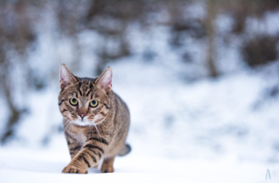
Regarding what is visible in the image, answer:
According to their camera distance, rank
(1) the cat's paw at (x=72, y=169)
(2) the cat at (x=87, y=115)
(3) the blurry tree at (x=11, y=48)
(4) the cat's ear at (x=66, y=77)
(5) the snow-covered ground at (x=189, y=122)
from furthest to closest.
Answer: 1. (3) the blurry tree at (x=11, y=48)
2. (5) the snow-covered ground at (x=189, y=122)
3. (4) the cat's ear at (x=66, y=77)
4. (2) the cat at (x=87, y=115)
5. (1) the cat's paw at (x=72, y=169)

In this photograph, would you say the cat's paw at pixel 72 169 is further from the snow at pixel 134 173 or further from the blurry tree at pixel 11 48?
the blurry tree at pixel 11 48

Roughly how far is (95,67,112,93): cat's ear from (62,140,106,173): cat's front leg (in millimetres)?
539

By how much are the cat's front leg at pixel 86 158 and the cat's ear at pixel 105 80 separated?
21.2 inches

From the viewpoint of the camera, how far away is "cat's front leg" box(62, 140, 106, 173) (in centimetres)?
258

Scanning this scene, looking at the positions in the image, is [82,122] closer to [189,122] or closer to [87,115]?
[87,115]

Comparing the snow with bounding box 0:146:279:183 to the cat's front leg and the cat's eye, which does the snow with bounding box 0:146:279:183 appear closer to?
the cat's front leg

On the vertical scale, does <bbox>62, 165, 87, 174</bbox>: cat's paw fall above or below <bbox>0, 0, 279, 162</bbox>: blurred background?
below

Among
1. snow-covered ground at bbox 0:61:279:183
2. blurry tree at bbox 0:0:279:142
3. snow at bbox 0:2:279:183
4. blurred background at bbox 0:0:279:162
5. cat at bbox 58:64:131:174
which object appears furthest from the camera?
blurry tree at bbox 0:0:279:142

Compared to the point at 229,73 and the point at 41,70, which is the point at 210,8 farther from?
the point at 41,70

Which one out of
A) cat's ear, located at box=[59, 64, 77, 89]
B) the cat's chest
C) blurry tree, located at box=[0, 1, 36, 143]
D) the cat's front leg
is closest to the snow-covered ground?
blurry tree, located at box=[0, 1, 36, 143]

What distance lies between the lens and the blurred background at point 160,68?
7.85 meters

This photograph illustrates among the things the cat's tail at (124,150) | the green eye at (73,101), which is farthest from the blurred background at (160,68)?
the green eye at (73,101)

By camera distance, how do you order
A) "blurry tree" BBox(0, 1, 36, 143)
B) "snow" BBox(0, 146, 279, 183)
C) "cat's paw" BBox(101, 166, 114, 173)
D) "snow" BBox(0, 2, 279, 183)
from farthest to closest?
"blurry tree" BBox(0, 1, 36, 143)
"snow" BBox(0, 2, 279, 183)
"cat's paw" BBox(101, 166, 114, 173)
"snow" BBox(0, 146, 279, 183)

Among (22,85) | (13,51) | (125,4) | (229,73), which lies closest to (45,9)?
(13,51)
